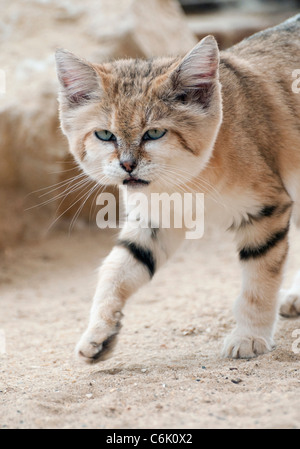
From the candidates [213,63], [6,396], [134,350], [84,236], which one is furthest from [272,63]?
[84,236]

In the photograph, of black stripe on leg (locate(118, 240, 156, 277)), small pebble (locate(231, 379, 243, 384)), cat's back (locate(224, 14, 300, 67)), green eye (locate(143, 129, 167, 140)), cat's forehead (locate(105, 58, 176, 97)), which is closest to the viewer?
small pebble (locate(231, 379, 243, 384))

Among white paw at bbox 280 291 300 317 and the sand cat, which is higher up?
the sand cat

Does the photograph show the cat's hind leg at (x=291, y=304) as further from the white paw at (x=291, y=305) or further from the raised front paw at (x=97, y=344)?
the raised front paw at (x=97, y=344)

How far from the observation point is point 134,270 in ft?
10.6

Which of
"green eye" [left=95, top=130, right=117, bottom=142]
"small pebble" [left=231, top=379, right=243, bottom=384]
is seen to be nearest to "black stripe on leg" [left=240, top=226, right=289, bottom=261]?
"small pebble" [left=231, top=379, right=243, bottom=384]

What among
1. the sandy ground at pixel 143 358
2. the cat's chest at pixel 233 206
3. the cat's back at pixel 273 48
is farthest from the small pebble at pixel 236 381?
the cat's back at pixel 273 48

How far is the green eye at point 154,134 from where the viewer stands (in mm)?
2730

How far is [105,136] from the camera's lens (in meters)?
2.81

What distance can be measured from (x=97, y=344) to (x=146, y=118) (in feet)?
3.40

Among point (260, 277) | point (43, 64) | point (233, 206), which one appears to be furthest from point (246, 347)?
point (43, 64)

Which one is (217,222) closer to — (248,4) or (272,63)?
(272,63)

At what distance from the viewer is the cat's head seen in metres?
2.71

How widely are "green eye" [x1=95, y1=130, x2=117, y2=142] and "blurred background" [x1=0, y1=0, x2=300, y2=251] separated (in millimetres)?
2168

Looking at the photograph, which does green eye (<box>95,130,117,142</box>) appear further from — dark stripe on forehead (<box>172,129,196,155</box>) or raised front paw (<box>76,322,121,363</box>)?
raised front paw (<box>76,322,121,363</box>)
